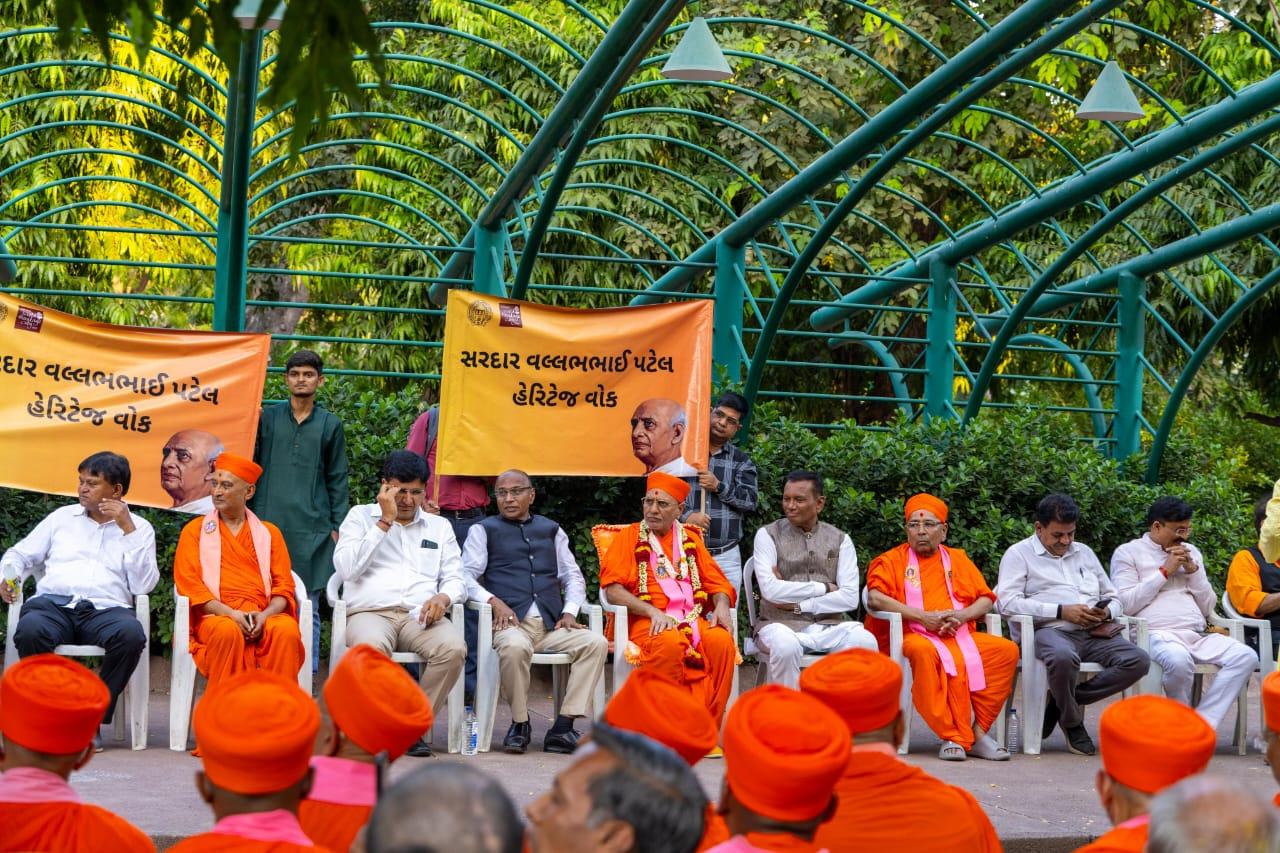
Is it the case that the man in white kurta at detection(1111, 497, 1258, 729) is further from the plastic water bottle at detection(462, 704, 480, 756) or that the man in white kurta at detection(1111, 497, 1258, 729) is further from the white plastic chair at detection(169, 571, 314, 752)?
the white plastic chair at detection(169, 571, 314, 752)

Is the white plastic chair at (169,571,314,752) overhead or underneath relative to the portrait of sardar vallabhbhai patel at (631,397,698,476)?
underneath

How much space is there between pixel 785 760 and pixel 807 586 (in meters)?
6.06

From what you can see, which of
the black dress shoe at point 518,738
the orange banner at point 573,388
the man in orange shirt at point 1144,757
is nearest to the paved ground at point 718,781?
the black dress shoe at point 518,738

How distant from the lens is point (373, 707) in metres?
3.94

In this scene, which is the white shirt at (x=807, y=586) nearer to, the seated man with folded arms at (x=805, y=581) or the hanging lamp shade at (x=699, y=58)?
the seated man with folded arms at (x=805, y=581)

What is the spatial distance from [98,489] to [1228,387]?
1705 cm

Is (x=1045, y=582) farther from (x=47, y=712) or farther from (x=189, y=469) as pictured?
(x=47, y=712)

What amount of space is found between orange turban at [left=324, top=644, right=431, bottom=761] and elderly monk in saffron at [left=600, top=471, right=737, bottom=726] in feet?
16.1

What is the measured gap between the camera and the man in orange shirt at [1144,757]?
3.83 m

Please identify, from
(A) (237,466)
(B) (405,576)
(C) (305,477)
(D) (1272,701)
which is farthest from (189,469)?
(D) (1272,701)

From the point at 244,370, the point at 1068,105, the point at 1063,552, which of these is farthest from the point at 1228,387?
the point at 244,370

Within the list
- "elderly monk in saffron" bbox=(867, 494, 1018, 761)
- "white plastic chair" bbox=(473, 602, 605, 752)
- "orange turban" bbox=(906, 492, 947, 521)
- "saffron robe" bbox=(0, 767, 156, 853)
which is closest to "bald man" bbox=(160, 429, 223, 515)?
"white plastic chair" bbox=(473, 602, 605, 752)

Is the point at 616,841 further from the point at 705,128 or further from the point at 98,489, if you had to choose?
the point at 705,128

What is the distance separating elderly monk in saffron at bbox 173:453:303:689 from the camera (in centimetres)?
854
